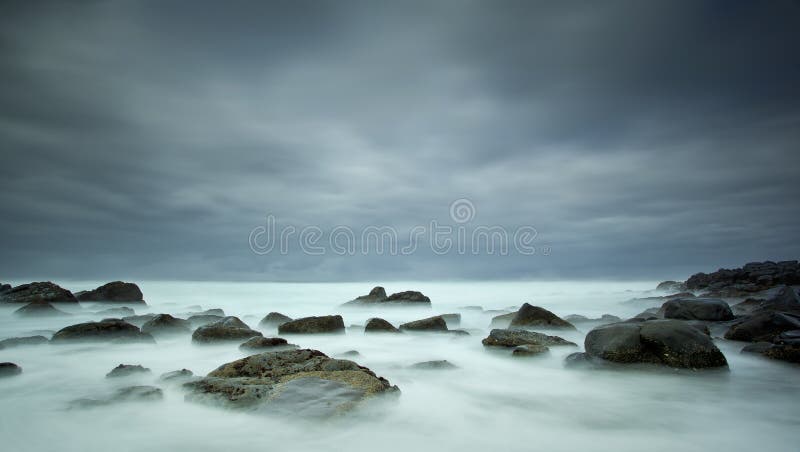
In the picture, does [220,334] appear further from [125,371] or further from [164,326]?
[125,371]

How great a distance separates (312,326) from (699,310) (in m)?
9.19

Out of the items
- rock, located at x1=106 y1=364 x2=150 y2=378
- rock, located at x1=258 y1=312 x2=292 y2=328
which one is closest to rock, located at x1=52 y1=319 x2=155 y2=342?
rock, located at x1=106 y1=364 x2=150 y2=378

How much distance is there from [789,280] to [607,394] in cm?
2251

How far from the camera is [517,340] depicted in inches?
303

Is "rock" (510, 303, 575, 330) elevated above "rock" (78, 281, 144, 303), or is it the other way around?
"rock" (78, 281, 144, 303)

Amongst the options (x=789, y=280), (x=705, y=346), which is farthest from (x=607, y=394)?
(x=789, y=280)

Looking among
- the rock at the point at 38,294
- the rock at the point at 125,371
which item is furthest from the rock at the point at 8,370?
the rock at the point at 38,294

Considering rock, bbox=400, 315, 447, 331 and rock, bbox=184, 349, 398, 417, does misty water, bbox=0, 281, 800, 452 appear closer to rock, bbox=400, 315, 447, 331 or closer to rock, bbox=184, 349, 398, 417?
rock, bbox=184, 349, 398, 417

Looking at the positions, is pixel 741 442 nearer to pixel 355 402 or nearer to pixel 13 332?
pixel 355 402

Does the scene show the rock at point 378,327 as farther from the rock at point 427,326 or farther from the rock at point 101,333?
the rock at point 101,333

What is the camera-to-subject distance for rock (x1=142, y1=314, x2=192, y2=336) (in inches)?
360

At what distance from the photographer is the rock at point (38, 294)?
15281mm

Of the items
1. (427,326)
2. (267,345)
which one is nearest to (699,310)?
(427,326)

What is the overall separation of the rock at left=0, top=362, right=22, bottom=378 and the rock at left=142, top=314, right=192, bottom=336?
3.28 m
